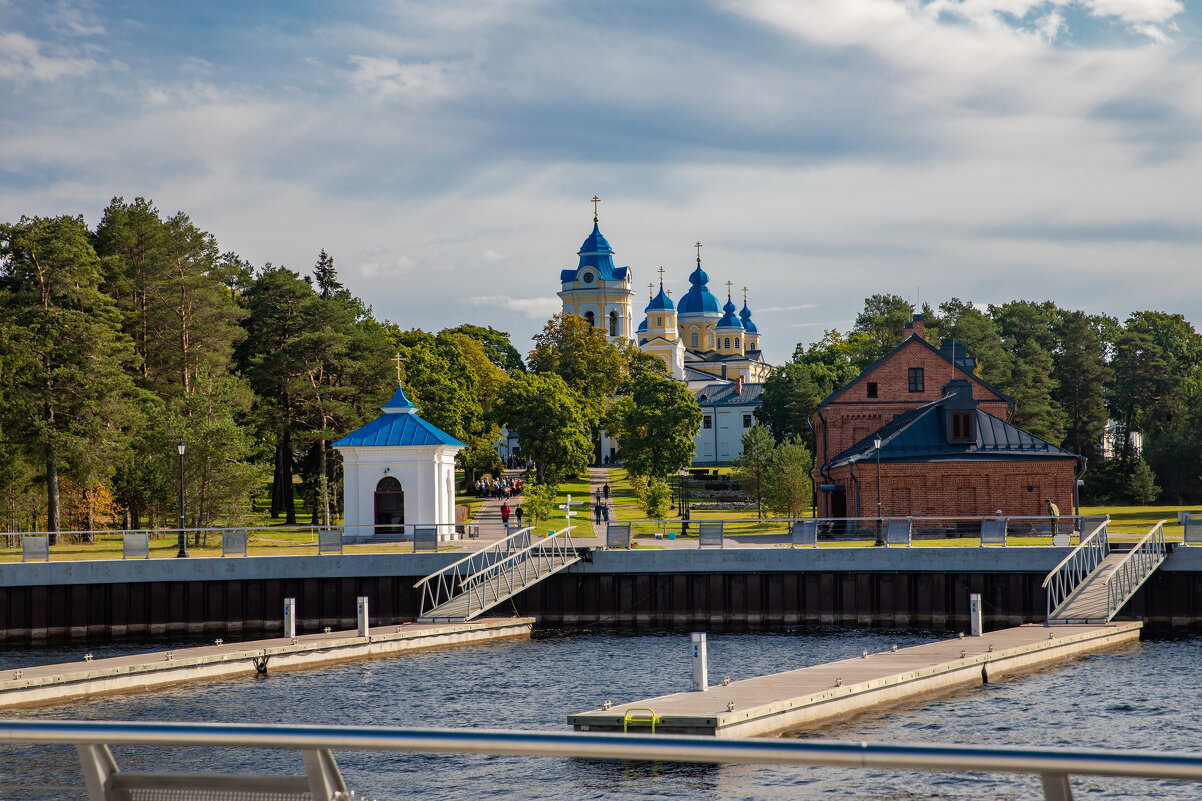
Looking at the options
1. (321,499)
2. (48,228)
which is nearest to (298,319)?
(321,499)

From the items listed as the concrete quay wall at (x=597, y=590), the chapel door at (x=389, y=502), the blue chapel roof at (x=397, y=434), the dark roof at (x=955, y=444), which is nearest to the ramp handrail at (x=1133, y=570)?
the concrete quay wall at (x=597, y=590)

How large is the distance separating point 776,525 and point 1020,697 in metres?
40.8

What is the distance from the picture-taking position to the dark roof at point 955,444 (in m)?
59.0

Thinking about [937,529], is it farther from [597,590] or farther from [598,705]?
[598,705]

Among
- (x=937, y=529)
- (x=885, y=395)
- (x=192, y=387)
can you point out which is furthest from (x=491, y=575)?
(x=192, y=387)

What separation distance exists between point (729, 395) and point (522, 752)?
159329 millimetres

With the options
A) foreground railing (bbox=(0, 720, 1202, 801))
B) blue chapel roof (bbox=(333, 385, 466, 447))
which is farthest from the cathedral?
foreground railing (bbox=(0, 720, 1202, 801))

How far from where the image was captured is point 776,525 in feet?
227

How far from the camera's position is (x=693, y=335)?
193875 millimetres

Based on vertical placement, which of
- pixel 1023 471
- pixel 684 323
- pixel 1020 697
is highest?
pixel 684 323

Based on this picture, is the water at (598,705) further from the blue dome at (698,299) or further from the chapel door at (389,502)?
the blue dome at (698,299)

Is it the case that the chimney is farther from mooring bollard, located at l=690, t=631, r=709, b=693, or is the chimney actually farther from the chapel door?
mooring bollard, located at l=690, t=631, r=709, b=693

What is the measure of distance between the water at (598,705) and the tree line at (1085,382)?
209 ft

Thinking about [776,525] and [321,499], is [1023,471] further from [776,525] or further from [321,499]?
[321,499]
